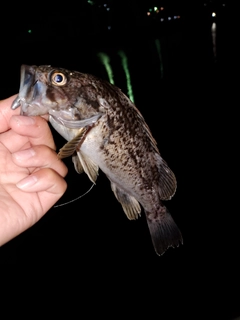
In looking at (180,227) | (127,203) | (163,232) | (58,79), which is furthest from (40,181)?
(180,227)

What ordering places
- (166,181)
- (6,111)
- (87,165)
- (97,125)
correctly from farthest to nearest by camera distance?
1. (166,181)
2. (87,165)
3. (97,125)
4. (6,111)

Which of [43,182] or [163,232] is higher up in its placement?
[43,182]

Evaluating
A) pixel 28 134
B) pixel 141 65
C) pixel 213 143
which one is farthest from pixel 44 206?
pixel 141 65

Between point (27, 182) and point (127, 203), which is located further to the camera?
point (127, 203)

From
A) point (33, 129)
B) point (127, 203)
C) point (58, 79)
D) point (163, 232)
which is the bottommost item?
point (163, 232)

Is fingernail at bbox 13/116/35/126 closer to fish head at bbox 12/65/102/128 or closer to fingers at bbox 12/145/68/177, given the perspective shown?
fish head at bbox 12/65/102/128

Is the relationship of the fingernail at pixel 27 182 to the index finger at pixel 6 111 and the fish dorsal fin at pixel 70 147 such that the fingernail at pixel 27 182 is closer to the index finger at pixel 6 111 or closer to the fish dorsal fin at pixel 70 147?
the fish dorsal fin at pixel 70 147

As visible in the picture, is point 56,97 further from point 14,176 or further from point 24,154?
point 14,176

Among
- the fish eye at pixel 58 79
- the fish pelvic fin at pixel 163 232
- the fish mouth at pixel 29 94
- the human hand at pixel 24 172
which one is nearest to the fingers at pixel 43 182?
the human hand at pixel 24 172
